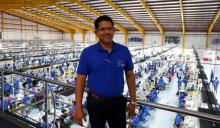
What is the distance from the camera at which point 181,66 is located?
21.8 meters

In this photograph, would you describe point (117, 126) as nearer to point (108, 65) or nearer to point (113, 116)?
point (113, 116)

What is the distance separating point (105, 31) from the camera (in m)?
1.84

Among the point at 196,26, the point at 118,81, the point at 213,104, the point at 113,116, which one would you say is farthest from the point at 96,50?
the point at 196,26

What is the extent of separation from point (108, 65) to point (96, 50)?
17 centimetres

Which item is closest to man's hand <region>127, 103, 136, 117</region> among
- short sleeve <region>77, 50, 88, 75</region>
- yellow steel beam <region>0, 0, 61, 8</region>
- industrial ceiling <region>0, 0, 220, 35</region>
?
short sleeve <region>77, 50, 88, 75</region>

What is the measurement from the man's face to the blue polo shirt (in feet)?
0.26

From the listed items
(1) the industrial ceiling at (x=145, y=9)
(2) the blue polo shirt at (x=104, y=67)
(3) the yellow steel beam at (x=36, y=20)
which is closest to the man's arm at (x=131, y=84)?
(2) the blue polo shirt at (x=104, y=67)

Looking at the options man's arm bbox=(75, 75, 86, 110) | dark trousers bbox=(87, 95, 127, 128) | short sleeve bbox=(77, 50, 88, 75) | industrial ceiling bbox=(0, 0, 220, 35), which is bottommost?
dark trousers bbox=(87, 95, 127, 128)

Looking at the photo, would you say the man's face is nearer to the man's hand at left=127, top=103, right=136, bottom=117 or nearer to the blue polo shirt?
the blue polo shirt

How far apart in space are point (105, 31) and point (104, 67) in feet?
1.02

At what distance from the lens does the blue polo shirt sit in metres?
1.85

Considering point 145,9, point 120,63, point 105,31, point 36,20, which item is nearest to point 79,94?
point 120,63

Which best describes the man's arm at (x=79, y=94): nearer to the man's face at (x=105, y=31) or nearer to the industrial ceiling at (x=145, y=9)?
the man's face at (x=105, y=31)

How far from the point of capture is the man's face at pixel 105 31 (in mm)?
1840
